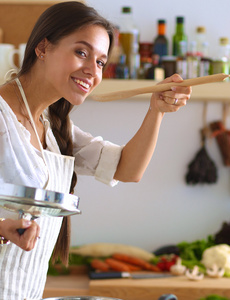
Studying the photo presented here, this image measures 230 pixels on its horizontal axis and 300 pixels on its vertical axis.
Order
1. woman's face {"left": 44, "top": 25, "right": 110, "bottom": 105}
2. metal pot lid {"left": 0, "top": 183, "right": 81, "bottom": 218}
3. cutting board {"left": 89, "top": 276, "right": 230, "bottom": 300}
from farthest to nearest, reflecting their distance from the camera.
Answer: cutting board {"left": 89, "top": 276, "right": 230, "bottom": 300} → woman's face {"left": 44, "top": 25, "right": 110, "bottom": 105} → metal pot lid {"left": 0, "top": 183, "right": 81, "bottom": 218}

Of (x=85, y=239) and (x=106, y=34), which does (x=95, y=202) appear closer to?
(x=85, y=239)

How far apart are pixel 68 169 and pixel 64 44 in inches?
11.1

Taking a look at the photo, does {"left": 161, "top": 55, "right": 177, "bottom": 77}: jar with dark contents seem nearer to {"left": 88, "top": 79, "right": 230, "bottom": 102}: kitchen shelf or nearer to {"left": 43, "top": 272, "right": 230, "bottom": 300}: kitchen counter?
{"left": 88, "top": 79, "right": 230, "bottom": 102}: kitchen shelf

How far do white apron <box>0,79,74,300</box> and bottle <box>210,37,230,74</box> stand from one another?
118 centimetres

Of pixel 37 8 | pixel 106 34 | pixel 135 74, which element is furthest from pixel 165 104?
pixel 37 8

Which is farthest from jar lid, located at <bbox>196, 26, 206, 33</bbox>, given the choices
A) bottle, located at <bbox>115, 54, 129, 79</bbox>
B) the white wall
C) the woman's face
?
the woman's face

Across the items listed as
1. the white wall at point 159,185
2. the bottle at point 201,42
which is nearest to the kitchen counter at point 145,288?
the white wall at point 159,185

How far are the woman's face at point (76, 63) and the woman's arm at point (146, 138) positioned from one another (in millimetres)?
142

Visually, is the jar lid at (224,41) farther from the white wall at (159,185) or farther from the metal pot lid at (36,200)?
the metal pot lid at (36,200)

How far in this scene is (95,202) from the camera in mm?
2299

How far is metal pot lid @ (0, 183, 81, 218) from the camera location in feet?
2.18

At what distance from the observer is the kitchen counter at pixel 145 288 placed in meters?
1.80

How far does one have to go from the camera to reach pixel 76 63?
3.07ft

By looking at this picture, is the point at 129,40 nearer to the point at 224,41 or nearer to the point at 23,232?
the point at 224,41
